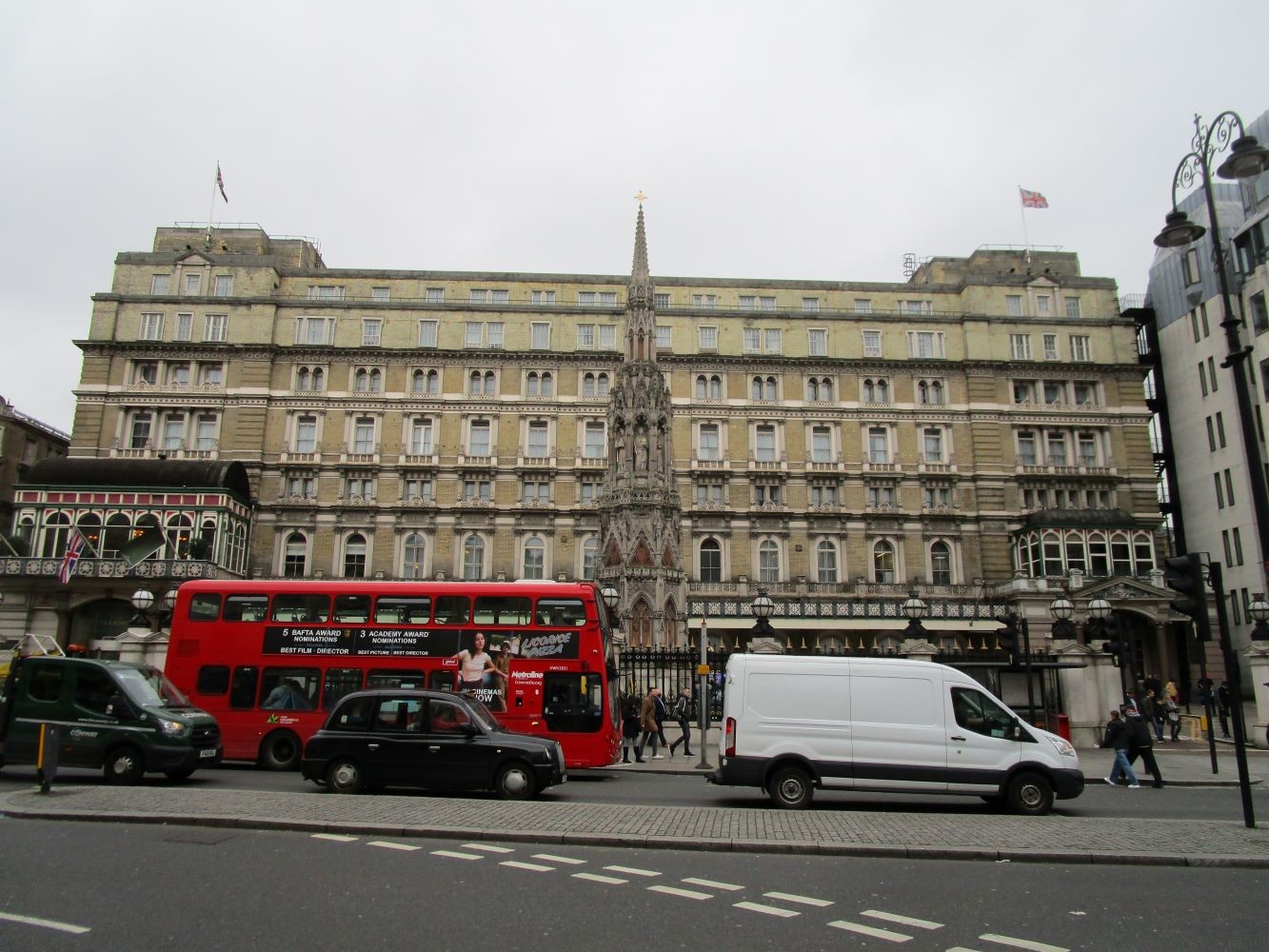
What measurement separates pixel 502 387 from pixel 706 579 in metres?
17.2

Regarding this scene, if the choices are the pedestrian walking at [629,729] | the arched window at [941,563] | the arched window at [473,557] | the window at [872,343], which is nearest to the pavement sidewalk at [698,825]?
the pedestrian walking at [629,729]

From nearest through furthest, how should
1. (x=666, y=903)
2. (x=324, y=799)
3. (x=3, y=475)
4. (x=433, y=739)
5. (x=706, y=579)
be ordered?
(x=666, y=903)
(x=324, y=799)
(x=433, y=739)
(x=706, y=579)
(x=3, y=475)

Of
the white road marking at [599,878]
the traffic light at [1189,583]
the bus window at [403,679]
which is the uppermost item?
the traffic light at [1189,583]

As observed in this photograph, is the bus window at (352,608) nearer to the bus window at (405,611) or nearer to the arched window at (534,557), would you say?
the bus window at (405,611)

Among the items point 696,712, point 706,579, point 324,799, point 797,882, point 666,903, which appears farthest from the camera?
point 706,579

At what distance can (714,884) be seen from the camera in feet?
31.0

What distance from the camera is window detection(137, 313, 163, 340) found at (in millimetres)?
54750

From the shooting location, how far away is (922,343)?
58312mm

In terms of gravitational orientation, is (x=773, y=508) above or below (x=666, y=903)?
above

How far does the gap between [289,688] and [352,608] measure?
2242mm

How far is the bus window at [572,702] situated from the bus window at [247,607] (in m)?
6.84

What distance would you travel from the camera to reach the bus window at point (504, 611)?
2039 cm

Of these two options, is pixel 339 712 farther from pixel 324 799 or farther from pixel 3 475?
pixel 3 475

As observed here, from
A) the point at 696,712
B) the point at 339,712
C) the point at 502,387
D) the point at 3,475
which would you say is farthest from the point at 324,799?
the point at 3,475
